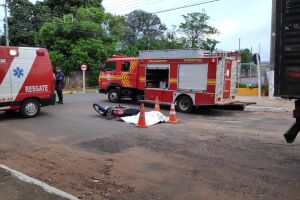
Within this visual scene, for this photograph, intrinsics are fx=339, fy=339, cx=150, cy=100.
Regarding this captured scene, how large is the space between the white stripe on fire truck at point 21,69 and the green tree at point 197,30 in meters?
36.6

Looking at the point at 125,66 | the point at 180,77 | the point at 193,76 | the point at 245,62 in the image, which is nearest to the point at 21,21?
the point at 125,66

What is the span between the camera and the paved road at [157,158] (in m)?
5.14

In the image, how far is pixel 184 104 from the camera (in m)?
14.3

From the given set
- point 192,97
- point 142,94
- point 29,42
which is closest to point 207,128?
point 192,97

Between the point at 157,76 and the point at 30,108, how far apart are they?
19.5 feet

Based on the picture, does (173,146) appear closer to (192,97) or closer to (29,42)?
(192,97)

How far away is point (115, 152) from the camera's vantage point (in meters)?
7.39

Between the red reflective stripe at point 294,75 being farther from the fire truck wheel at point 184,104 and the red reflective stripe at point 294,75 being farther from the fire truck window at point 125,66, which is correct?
the fire truck window at point 125,66

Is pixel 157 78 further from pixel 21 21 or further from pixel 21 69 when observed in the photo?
pixel 21 21

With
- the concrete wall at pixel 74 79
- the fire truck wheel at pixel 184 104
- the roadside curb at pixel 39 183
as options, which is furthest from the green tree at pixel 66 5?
the roadside curb at pixel 39 183

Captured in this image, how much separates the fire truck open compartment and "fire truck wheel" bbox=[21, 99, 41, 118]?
539cm

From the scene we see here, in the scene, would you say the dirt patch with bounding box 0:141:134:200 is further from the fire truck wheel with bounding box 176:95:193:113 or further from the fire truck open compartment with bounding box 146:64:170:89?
the fire truck open compartment with bounding box 146:64:170:89

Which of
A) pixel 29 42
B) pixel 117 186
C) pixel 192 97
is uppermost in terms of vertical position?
pixel 29 42

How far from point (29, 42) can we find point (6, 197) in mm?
37468
